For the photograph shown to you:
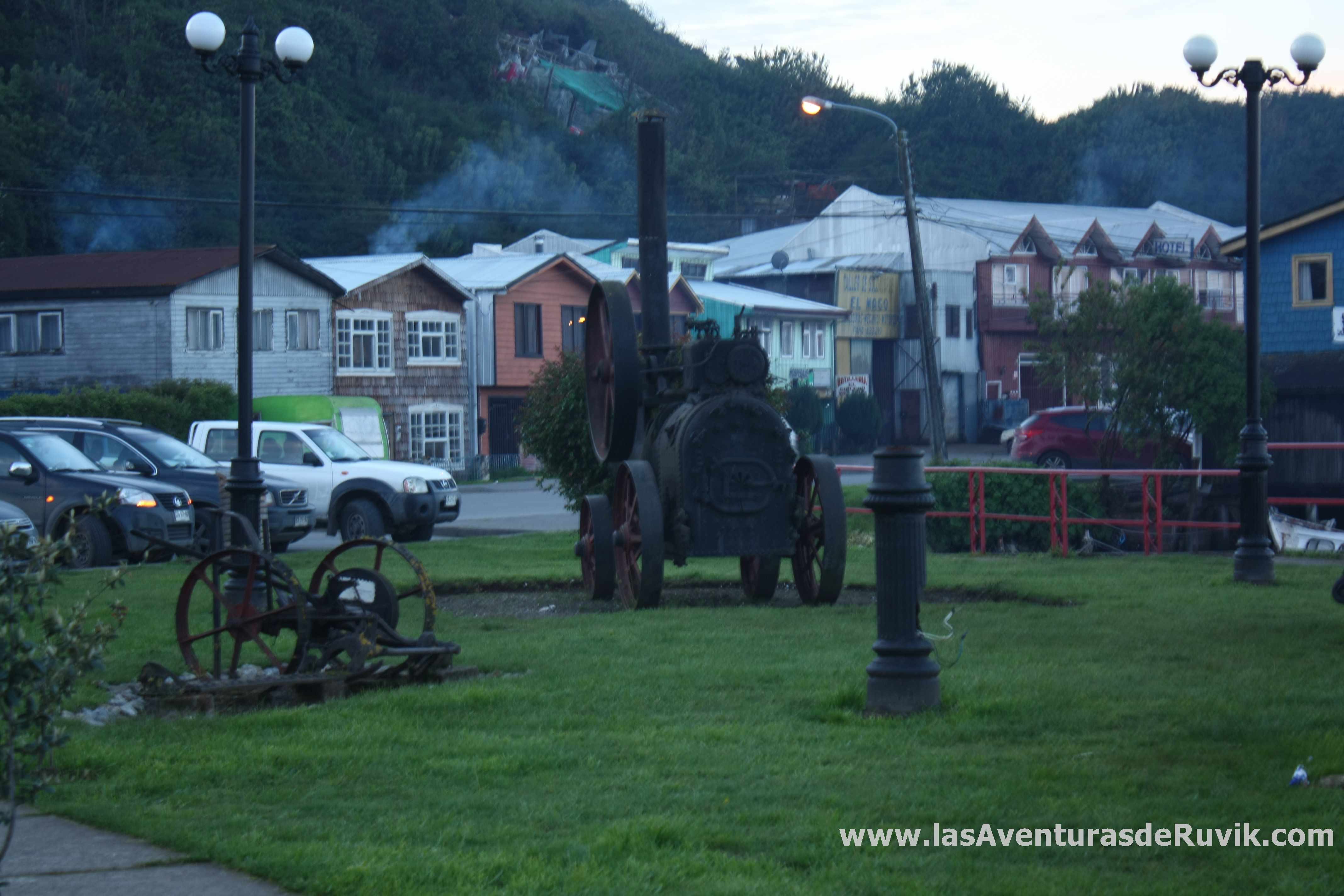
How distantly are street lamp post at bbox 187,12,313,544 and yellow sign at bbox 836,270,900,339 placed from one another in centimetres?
5069

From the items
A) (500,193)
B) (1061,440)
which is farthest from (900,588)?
(500,193)

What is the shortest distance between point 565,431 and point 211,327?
24896 mm

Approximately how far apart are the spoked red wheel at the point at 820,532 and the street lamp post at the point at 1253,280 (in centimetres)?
399

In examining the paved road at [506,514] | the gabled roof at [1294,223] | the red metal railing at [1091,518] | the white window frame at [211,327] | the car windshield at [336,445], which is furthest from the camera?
the white window frame at [211,327]

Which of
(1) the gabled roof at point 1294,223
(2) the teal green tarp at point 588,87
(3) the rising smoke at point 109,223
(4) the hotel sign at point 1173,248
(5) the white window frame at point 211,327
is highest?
(2) the teal green tarp at point 588,87

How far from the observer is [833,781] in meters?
6.21

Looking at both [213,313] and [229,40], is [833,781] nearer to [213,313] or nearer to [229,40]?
[213,313]

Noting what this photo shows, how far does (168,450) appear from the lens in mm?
21344

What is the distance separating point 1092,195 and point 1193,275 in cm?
2976

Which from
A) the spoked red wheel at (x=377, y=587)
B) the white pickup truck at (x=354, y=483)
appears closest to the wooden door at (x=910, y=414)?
the white pickup truck at (x=354, y=483)

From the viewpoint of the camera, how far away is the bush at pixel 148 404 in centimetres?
3366

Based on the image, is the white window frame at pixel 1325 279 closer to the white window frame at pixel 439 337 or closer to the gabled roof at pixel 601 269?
the gabled roof at pixel 601 269

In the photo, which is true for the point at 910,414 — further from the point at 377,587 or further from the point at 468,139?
the point at 377,587

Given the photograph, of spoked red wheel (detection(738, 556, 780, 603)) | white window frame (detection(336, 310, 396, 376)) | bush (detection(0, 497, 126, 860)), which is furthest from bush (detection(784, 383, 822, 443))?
bush (detection(0, 497, 126, 860))
